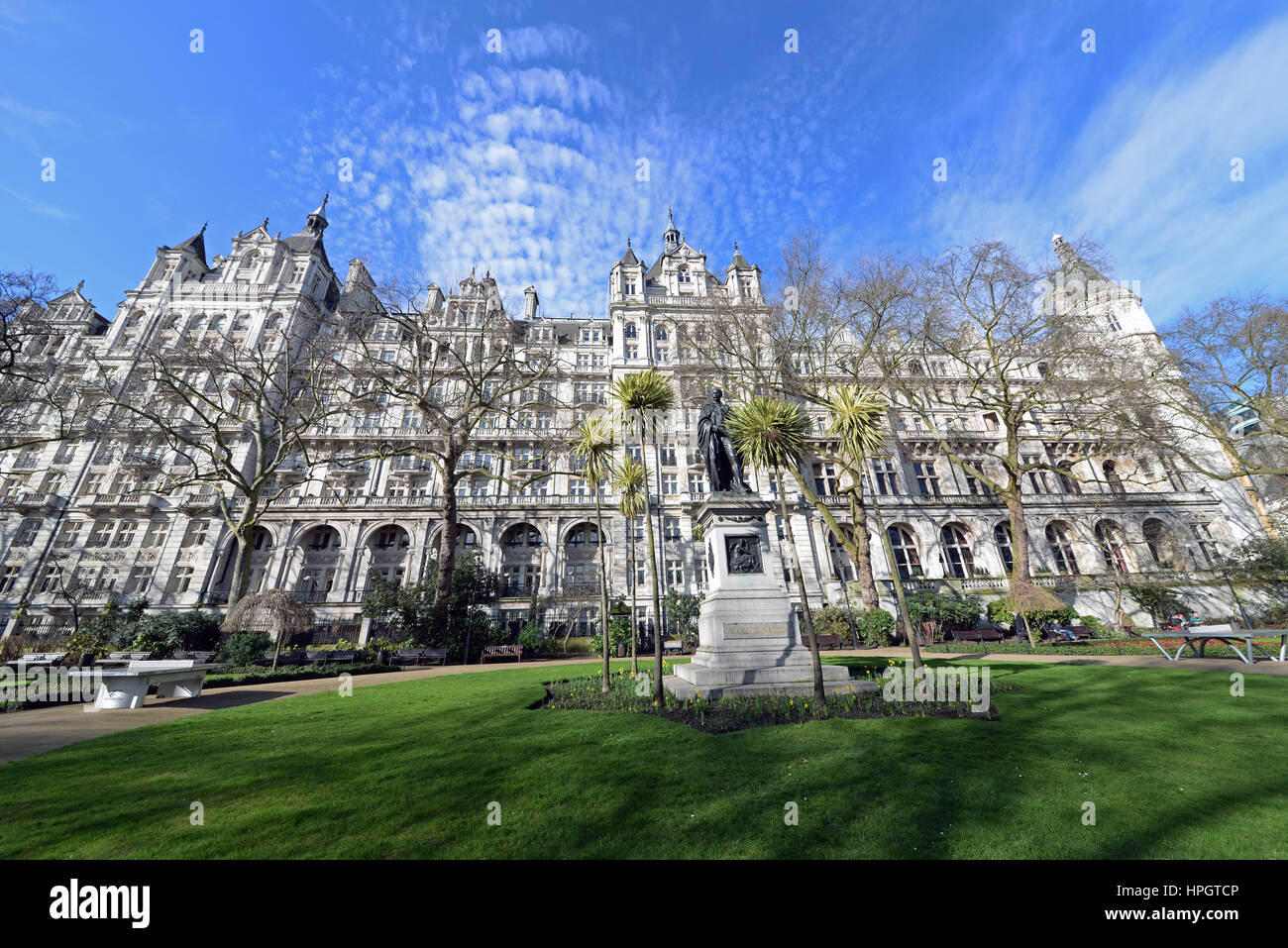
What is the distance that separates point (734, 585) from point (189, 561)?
1659 inches

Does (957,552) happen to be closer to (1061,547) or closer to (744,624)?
(1061,547)

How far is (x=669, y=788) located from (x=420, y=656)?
18.7 m

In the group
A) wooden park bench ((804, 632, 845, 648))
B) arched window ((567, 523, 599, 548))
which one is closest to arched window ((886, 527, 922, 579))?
wooden park bench ((804, 632, 845, 648))

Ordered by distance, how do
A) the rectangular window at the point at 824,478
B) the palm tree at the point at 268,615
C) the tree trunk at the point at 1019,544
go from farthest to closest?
the rectangular window at the point at 824,478 < the tree trunk at the point at 1019,544 < the palm tree at the point at 268,615

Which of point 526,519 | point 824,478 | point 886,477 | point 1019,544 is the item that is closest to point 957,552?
point 886,477

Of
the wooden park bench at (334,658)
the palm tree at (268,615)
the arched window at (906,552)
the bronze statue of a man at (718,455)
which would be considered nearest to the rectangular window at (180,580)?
the palm tree at (268,615)

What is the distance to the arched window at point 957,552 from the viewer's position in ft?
117

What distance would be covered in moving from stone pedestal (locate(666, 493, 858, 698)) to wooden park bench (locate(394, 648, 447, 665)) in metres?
13.3

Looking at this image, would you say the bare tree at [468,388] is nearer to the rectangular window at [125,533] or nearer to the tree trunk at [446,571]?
the tree trunk at [446,571]

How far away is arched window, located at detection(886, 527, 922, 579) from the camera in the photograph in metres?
35.3

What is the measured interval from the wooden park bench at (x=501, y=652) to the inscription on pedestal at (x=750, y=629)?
1411 centimetres

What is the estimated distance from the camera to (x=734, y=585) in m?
11.0

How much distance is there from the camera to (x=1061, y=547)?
36750 millimetres
